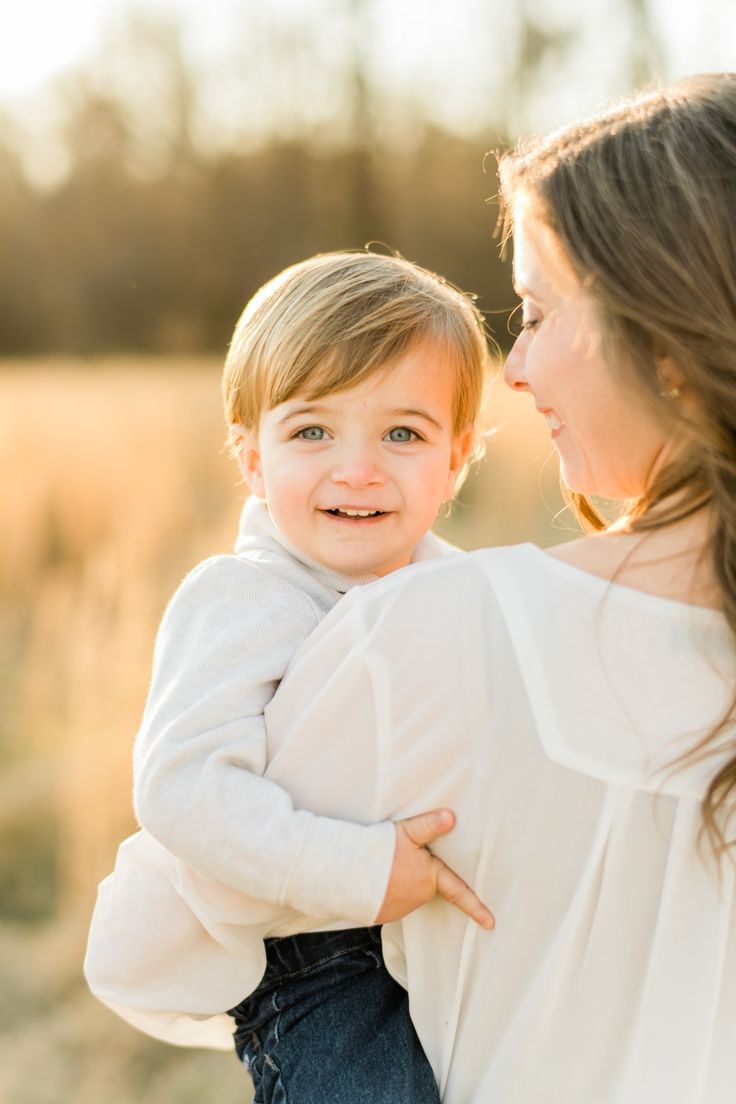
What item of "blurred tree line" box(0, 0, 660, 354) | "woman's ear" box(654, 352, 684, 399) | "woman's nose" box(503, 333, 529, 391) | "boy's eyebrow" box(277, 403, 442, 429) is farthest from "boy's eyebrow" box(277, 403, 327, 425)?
"blurred tree line" box(0, 0, 660, 354)

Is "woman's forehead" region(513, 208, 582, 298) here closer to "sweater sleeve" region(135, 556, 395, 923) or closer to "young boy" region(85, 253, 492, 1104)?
"young boy" region(85, 253, 492, 1104)

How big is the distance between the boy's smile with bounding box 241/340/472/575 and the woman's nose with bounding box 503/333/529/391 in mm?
231

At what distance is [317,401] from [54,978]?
8.21 ft

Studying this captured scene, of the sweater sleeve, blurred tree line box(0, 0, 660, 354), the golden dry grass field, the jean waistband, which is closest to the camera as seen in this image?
the sweater sleeve

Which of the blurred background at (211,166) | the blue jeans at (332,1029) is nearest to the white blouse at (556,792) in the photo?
the blue jeans at (332,1029)

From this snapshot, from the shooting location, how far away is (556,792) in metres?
1.20

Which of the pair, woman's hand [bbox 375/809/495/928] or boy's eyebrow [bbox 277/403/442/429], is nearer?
woman's hand [bbox 375/809/495/928]

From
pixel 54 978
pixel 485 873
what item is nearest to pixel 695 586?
pixel 485 873

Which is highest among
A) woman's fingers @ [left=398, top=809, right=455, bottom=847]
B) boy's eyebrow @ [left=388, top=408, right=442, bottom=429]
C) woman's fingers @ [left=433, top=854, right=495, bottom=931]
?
boy's eyebrow @ [left=388, top=408, right=442, bottom=429]

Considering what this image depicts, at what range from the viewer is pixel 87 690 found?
389cm

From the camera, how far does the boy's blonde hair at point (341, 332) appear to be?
1.79 meters

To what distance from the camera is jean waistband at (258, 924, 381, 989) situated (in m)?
1.53

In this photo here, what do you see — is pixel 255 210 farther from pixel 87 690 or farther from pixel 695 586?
pixel 695 586

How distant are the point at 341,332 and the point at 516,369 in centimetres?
30
